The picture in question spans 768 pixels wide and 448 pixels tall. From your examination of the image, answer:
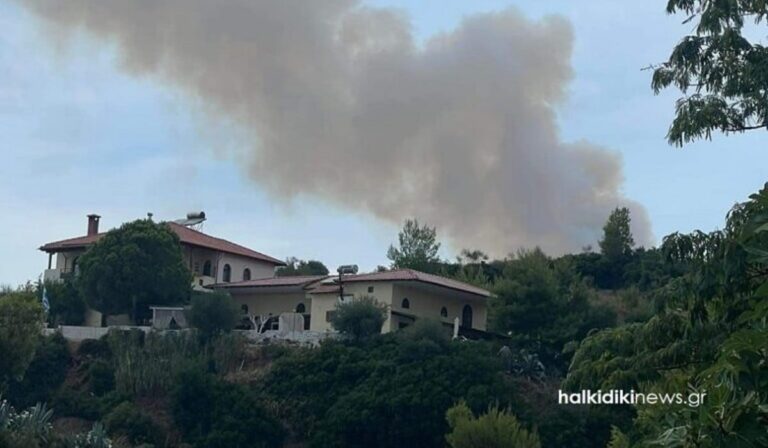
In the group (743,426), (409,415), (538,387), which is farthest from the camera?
(538,387)

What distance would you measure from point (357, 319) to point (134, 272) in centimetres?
1207

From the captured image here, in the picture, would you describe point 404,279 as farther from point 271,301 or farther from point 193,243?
point 193,243

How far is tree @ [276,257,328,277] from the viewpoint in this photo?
85500mm

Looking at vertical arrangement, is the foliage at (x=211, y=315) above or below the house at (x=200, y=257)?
below

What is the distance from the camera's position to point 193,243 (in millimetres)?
71250

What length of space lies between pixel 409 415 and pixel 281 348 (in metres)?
10.0

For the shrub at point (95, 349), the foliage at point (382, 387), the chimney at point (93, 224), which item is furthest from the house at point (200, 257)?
the foliage at point (382, 387)

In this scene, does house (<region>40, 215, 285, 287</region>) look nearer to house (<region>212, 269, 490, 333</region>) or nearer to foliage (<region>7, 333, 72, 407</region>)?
house (<region>212, 269, 490, 333</region>)

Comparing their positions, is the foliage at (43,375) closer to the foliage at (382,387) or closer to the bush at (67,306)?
the bush at (67,306)

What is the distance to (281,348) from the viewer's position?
186ft

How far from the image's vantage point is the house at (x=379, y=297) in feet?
201

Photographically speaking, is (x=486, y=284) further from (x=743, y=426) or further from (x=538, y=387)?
(x=743, y=426)

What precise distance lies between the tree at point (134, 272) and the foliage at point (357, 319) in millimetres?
9988

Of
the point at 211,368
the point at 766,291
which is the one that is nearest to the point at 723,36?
the point at 766,291
